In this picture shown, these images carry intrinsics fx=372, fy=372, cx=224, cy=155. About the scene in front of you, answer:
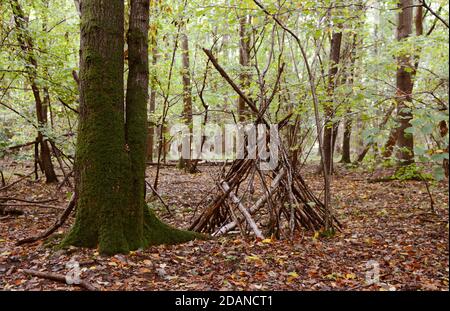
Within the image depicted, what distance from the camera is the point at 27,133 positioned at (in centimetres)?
1557

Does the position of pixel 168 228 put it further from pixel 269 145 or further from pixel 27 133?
pixel 27 133

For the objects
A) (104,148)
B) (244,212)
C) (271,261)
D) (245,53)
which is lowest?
(271,261)

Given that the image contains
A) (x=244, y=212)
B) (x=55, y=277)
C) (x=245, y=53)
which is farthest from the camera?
(x=245, y=53)

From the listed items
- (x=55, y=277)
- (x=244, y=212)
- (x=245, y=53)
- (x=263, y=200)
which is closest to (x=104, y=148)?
(x=55, y=277)

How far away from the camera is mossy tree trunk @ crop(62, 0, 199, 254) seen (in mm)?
3812

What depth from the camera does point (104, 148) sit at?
3.87 metres

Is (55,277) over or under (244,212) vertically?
under

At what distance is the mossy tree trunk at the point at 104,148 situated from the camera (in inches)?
150

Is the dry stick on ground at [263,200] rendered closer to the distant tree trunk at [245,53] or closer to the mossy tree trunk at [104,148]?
the mossy tree trunk at [104,148]

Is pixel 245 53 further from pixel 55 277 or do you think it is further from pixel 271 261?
pixel 55 277

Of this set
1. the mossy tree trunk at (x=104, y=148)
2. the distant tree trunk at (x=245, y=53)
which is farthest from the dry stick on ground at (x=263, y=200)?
the distant tree trunk at (x=245, y=53)

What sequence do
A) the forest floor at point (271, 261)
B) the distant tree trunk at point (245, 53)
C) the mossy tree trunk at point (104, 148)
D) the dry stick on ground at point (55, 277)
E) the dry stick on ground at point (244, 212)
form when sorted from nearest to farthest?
the dry stick on ground at point (55, 277) → the forest floor at point (271, 261) → the mossy tree trunk at point (104, 148) → the dry stick on ground at point (244, 212) → the distant tree trunk at point (245, 53)

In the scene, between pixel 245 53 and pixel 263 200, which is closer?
pixel 263 200
